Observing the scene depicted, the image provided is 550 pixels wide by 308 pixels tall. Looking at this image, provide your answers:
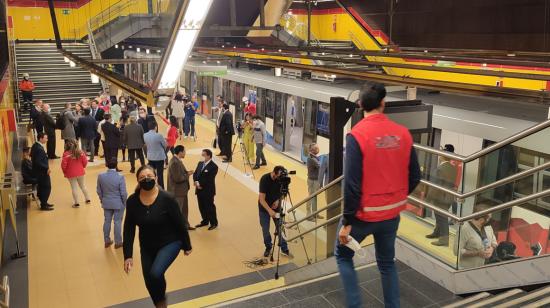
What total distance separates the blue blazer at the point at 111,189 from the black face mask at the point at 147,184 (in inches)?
165

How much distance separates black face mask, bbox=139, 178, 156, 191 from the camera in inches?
149

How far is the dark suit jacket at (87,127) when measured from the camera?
13555 mm

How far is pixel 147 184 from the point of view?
12.4 ft

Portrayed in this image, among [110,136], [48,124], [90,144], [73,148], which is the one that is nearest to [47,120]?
[48,124]

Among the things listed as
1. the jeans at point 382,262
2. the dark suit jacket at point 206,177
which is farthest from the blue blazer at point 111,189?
the jeans at point 382,262

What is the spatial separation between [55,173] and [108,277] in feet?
21.9

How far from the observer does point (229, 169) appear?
1351cm

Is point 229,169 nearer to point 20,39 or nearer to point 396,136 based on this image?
point 396,136

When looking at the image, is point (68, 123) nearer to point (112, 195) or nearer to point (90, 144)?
point (90, 144)

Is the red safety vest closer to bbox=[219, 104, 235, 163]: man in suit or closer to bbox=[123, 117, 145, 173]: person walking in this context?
bbox=[123, 117, 145, 173]: person walking

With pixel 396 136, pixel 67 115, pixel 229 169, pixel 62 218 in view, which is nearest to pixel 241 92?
pixel 229 169

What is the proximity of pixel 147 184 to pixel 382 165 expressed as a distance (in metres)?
1.82

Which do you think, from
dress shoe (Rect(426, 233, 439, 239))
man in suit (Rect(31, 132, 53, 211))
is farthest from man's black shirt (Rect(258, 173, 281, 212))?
man in suit (Rect(31, 132, 53, 211))

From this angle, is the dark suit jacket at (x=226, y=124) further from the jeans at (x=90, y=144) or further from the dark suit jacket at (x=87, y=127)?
the jeans at (x=90, y=144)
